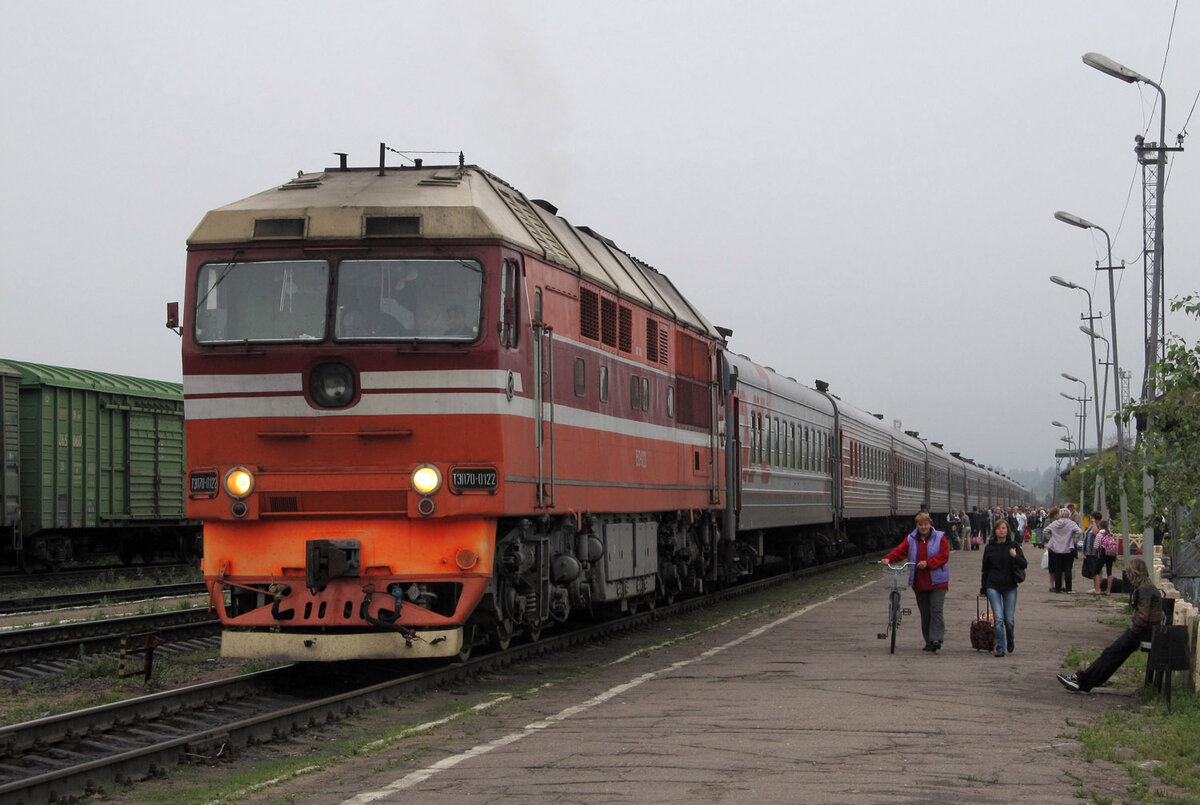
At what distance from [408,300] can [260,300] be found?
1.27 metres

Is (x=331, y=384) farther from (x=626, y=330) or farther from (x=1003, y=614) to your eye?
(x=1003, y=614)

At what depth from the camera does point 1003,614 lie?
624 inches

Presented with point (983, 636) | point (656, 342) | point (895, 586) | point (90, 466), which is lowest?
point (983, 636)

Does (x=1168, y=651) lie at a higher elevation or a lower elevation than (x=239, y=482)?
lower

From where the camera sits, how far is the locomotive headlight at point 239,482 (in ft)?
40.1

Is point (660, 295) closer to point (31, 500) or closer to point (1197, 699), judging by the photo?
point (1197, 699)

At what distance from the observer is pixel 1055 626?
19672 mm

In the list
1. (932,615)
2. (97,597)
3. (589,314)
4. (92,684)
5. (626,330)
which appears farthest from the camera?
(97,597)

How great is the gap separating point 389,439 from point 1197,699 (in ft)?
22.8

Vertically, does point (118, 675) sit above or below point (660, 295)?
below

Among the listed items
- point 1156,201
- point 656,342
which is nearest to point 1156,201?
point 1156,201

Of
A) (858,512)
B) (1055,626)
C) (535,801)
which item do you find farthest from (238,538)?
(858,512)

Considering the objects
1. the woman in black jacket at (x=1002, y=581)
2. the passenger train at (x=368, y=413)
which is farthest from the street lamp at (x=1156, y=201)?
the passenger train at (x=368, y=413)

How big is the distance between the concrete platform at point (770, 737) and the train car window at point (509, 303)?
120 inches
